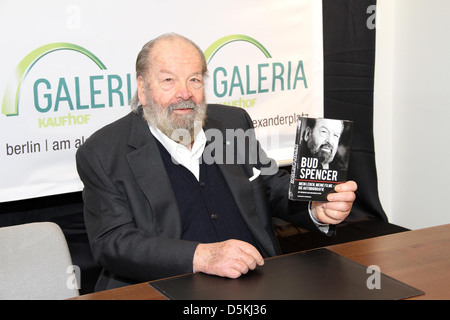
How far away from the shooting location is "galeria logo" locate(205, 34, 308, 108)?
383cm

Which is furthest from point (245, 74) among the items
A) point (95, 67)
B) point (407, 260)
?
point (407, 260)

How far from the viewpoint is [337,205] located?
204cm

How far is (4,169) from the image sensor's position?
325 cm

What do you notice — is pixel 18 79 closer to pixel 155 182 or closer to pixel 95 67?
pixel 95 67

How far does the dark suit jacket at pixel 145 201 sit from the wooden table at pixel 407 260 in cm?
34

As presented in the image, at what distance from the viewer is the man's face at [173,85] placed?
2.40 metres

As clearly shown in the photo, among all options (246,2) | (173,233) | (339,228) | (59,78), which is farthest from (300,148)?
(339,228)

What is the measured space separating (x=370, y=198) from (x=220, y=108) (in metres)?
2.47

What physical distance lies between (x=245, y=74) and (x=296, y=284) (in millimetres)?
2506

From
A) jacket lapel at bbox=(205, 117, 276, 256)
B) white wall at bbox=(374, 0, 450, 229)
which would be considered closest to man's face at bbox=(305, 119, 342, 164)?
jacket lapel at bbox=(205, 117, 276, 256)
